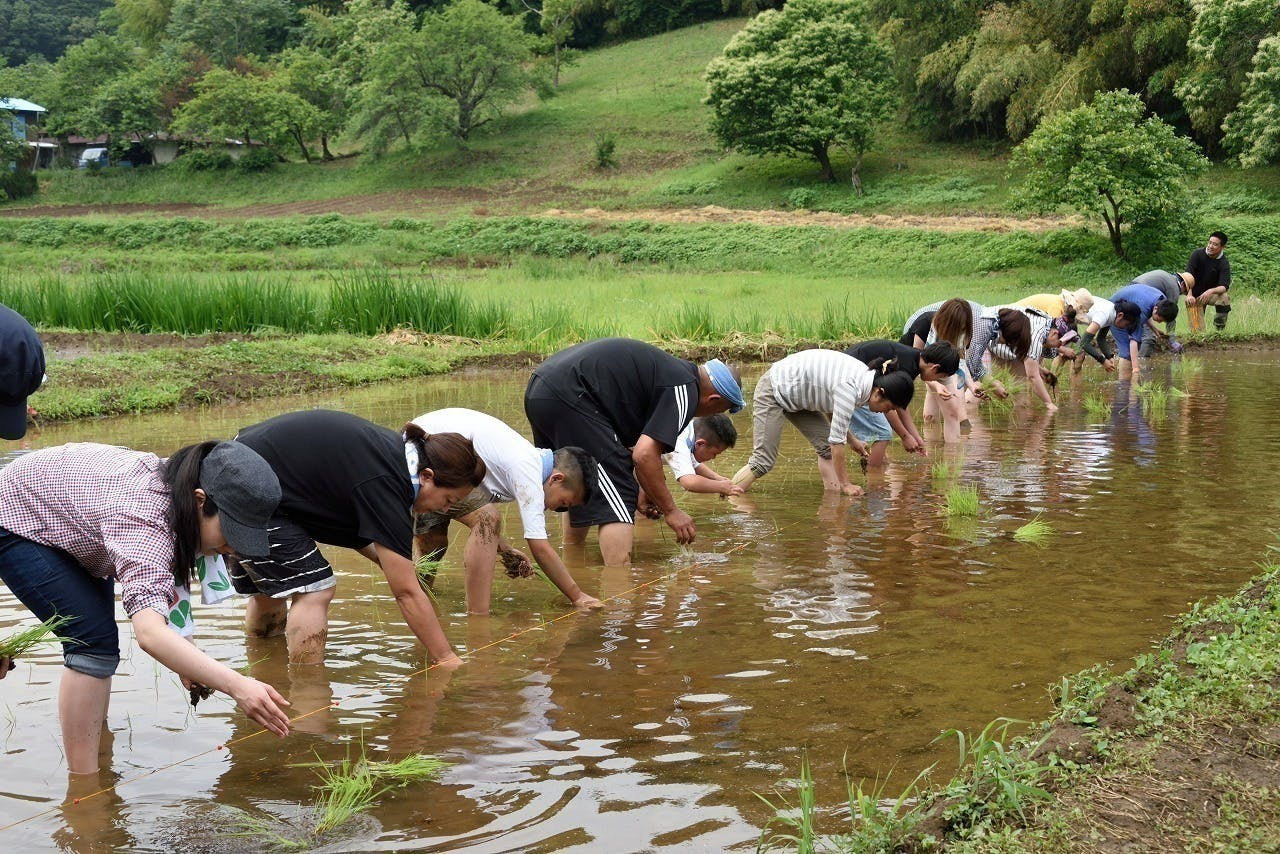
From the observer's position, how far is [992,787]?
11.2ft

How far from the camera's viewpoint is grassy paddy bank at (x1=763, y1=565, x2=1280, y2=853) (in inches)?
122

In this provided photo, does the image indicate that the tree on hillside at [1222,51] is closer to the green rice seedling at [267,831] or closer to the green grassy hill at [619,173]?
the green grassy hill at [619,173]

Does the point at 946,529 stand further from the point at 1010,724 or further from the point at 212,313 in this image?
the point at 212,313

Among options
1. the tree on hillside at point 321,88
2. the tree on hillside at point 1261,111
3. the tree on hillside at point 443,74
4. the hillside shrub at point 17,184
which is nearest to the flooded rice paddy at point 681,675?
the tree on hillside at point 1261,111

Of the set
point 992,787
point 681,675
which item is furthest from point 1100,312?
point 992,787

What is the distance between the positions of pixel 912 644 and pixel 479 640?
6.33 ft

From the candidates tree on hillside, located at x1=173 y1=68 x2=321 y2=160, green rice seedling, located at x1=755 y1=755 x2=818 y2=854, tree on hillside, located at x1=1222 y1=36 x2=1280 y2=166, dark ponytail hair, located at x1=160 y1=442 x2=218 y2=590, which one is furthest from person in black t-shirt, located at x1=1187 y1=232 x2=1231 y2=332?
tree on hillside, located at x1=173 y1=68 x2=321 y2=160

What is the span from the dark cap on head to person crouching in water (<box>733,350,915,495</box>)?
484cm

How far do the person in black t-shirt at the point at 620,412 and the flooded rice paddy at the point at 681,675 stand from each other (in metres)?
0.41

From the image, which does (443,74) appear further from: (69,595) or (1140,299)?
(69,595)

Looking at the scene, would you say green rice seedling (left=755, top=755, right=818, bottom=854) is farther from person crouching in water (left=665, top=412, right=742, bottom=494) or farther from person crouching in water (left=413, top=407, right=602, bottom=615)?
person crouching in water (left=665, top=412, right=742, bottom=494)

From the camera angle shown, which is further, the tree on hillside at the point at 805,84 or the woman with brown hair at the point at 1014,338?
the tree on hillside at the point at 805,84

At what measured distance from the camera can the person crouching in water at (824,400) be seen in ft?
25.7

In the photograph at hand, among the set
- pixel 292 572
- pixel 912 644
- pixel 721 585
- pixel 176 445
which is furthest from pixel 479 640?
pixel 176 445
